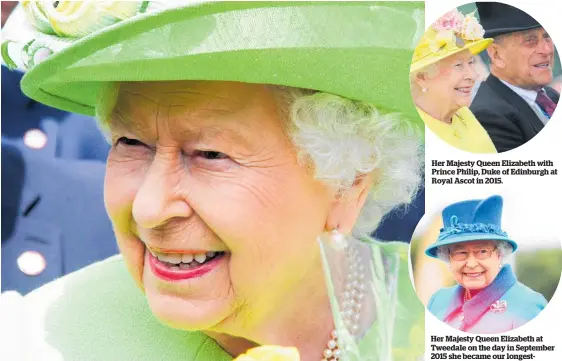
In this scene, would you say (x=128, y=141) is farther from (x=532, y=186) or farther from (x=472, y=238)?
(x=532, y=186)

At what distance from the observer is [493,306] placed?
68.4 inches

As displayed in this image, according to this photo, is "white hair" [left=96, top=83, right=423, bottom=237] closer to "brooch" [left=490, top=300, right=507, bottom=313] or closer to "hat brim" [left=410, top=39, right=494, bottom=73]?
"hat brim" [left=410, top=39, right=494, bottom=73]

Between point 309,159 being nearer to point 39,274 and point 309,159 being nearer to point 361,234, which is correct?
point 361,234

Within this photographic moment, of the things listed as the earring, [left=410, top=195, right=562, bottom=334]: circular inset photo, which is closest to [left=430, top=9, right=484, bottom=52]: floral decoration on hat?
[left=410, top=195, right=562, bottom=334]: circular inset photo

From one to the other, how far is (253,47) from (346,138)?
30 centimetres

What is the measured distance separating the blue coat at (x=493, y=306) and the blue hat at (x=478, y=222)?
0.09 meters

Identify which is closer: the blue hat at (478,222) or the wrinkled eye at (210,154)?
the wrinkled eye at (210,154)

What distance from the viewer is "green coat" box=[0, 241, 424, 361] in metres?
1.87

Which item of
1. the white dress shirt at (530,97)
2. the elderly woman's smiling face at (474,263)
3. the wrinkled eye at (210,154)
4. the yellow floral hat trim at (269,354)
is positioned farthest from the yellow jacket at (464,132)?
the yellow floral hat trim at (269,354)

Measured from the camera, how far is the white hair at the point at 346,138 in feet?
5.16

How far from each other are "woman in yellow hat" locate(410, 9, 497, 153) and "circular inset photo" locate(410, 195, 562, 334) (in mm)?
153

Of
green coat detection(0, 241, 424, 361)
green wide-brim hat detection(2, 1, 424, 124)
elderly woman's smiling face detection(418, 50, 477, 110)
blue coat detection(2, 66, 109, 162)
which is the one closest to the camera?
green wide-brim hat detection(2, 1, 424, 124)

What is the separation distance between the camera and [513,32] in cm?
168

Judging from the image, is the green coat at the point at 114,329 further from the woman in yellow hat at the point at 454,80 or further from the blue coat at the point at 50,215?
the woman in yellow hat at the point at 454,80
